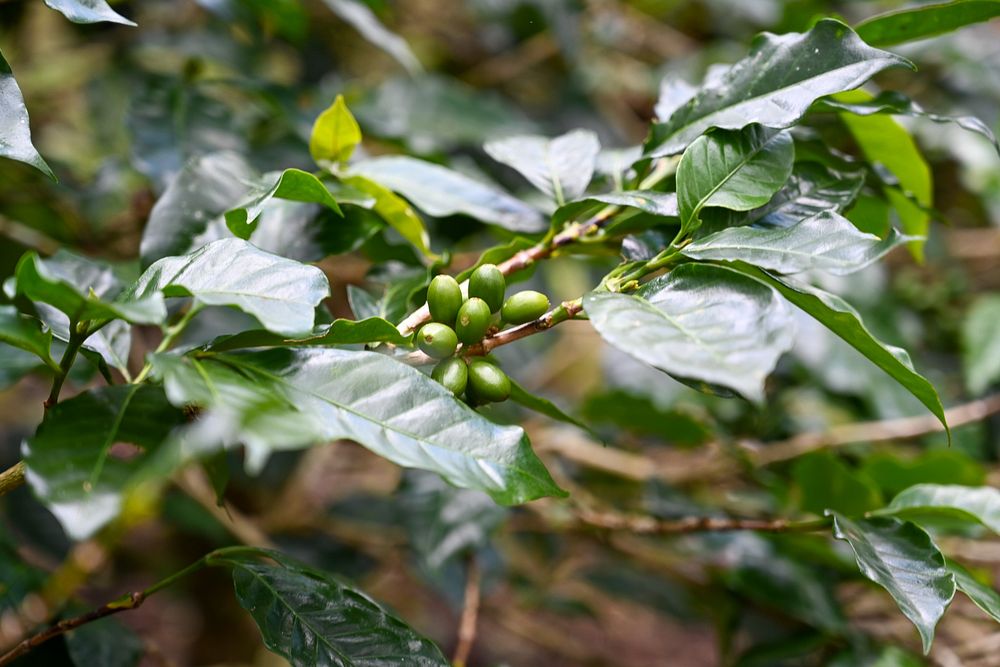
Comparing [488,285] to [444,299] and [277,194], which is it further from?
[277,194]

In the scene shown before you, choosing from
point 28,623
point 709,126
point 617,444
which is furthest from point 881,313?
point 28,623

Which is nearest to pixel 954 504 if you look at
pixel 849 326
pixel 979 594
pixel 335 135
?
pixel 979 594

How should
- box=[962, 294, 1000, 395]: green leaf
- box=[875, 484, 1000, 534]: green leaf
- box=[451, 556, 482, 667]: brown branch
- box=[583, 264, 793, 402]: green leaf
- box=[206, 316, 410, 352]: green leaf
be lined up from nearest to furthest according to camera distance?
box=[583, 264, 793, 402]: green leaf → box=[206, 316, 410, 352]: green leaf → box=[875, 484, 1000, 534]: green leaf → box=[451, 556, 482, 667]: brown branch → box=[962, 294, 1000, 395]: green leaf

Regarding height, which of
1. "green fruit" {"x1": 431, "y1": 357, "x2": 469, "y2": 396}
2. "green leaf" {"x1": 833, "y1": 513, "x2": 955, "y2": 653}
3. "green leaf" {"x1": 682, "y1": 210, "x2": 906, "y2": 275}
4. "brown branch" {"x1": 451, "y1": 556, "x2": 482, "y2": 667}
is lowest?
"brown branch" {"x1": 451, "y1": 556, "x2": 482, "y2": 667}

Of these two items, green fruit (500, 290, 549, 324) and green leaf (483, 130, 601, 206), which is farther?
green leaf (483, 130, 601, 206)

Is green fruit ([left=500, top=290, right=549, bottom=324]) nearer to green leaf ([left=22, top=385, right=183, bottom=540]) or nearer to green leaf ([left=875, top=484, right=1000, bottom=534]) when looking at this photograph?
green leaf ([left=22, top=385, right=183, bottom=540])

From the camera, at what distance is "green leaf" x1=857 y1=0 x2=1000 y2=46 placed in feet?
2.06

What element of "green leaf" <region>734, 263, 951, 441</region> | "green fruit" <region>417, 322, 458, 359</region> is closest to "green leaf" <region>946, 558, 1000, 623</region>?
"green leaf" <region>734, 263, 951, 441</region>

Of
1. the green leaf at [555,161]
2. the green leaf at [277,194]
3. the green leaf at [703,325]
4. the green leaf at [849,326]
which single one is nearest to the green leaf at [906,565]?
the green leaf at [849,326]

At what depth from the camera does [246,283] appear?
1.48 feet

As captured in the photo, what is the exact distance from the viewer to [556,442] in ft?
4.35

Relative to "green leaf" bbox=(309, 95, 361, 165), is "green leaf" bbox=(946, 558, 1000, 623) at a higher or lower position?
lower

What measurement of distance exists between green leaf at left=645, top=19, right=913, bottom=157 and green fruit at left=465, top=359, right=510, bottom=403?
0.25 metres

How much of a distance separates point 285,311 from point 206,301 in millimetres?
45
